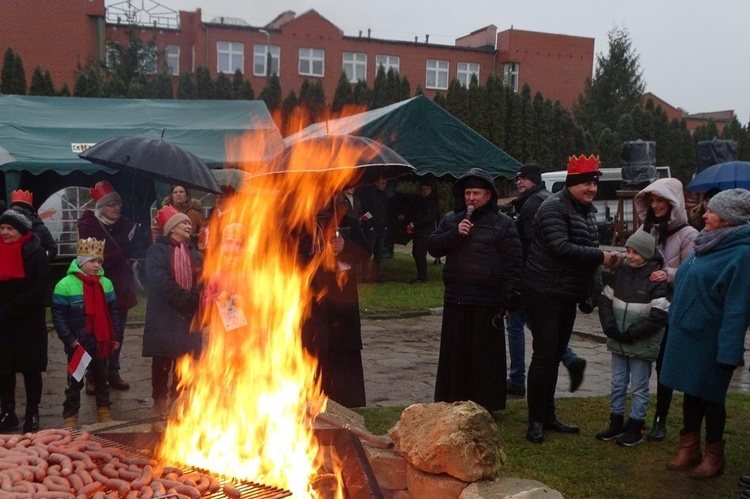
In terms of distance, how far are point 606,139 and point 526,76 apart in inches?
648

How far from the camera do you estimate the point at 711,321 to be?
14.8ft

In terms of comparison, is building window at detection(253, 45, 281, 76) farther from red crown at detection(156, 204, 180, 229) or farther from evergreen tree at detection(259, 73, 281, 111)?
red crown at detection(156, 204, 180, 229)

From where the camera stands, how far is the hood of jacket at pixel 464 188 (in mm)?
5605

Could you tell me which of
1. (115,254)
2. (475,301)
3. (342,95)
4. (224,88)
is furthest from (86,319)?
(224,88)

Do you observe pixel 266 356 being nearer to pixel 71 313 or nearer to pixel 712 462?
pixel 71 313

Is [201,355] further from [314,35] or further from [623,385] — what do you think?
[314,35]

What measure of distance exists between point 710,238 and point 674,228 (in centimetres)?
111

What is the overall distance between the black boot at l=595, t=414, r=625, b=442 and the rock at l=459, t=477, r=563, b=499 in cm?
217

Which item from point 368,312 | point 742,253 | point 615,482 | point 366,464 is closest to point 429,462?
point 366,464

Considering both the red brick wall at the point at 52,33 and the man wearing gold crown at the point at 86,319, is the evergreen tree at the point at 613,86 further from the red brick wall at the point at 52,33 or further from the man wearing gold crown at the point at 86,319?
the man wearing gold crown at the point at 86,319

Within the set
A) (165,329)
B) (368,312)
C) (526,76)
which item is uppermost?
(526,76)

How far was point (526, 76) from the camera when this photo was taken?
156 ft

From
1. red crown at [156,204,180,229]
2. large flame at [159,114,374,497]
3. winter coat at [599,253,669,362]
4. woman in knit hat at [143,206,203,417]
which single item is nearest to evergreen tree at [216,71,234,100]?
large flame at [159,114,374,497]

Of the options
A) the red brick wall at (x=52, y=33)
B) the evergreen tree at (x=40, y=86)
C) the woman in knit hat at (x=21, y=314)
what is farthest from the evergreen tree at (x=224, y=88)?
the woman in knit hat at (x=21, y=314)
